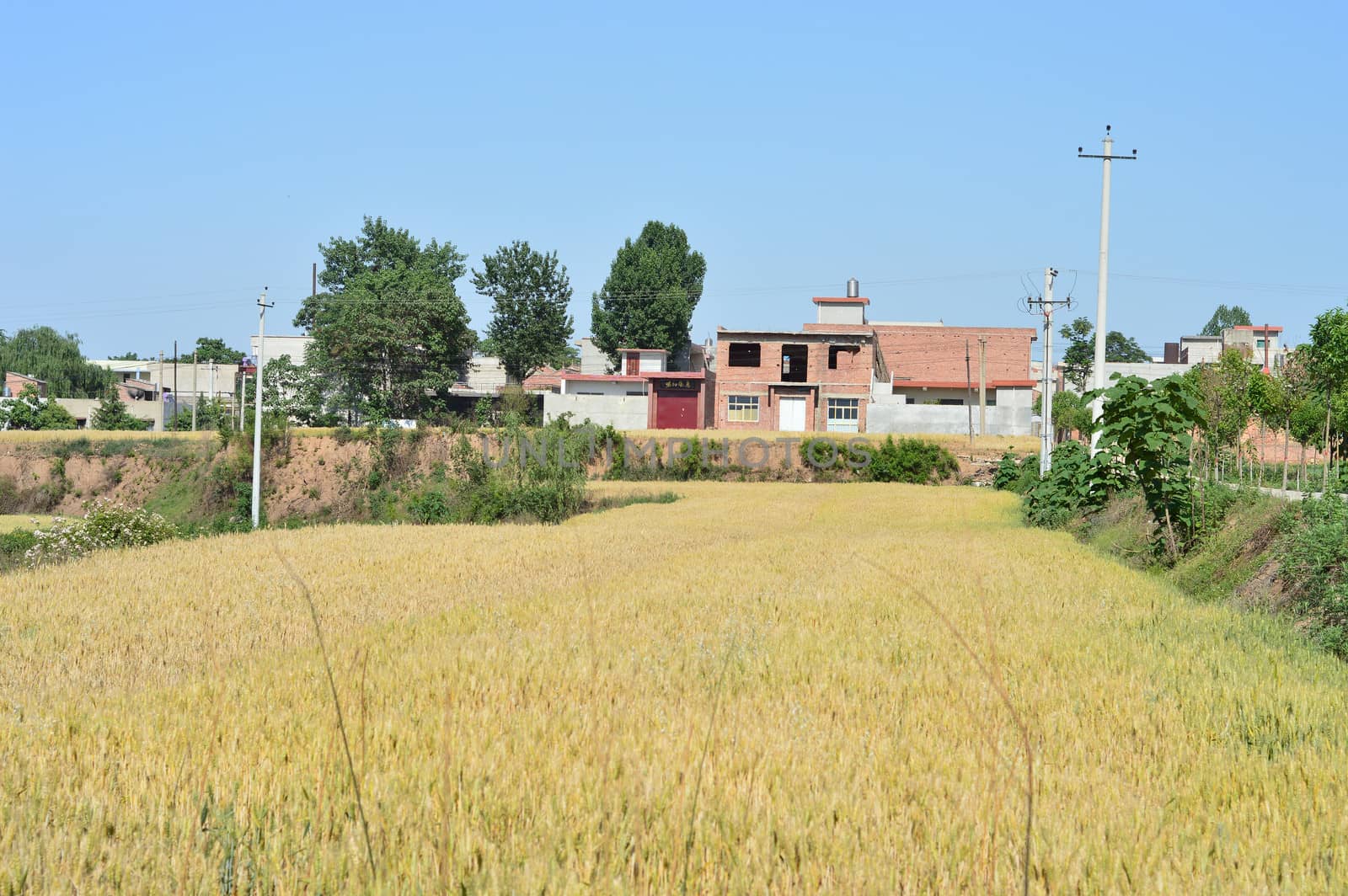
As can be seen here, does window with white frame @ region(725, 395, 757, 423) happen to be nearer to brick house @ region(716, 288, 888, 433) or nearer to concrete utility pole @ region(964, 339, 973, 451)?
brick house @ region(716, 288, 888, 433)

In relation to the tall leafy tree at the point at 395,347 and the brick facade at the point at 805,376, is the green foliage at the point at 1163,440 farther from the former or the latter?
the tall leafy tree at the point at 395,347

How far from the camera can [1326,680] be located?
760 centimetres

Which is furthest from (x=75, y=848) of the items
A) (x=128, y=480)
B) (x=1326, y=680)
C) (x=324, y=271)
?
(x=324, y=271)

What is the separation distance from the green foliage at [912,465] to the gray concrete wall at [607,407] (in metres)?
19.8

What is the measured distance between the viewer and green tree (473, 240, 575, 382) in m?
83.4

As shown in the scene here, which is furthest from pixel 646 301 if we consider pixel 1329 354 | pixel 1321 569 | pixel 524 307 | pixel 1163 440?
pixel 1321 569

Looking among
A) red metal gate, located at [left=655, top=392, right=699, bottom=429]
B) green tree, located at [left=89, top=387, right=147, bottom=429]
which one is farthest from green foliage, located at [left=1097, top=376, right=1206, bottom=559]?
green tree, located at [left=89, top=387, right=147, bottom=429]

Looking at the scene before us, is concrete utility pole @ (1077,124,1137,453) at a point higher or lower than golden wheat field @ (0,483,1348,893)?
higher

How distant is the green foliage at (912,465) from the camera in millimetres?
52969

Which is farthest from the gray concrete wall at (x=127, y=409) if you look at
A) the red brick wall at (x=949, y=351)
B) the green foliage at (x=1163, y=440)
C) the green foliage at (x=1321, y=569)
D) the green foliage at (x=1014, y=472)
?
the green foliage at (x=1321, y=569)

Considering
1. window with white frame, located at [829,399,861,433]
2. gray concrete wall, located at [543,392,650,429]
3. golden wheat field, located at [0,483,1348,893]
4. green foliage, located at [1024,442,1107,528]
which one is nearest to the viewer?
golden wheat field, located at [0,483,1348,893]

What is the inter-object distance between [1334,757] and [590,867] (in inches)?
155

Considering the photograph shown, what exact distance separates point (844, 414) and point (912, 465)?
13.5m

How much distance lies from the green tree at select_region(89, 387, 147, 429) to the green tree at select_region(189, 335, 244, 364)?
2507 centimetres
